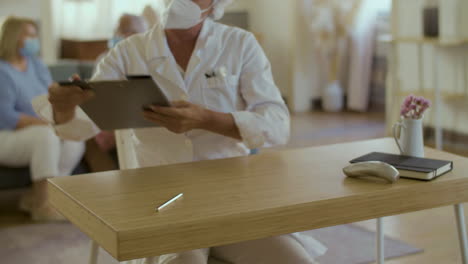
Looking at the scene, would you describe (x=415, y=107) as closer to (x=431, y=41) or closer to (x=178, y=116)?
(x=178, y=116)

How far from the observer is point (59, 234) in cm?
302

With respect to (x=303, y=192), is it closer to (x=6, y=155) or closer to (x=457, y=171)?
(x=457, y=171)

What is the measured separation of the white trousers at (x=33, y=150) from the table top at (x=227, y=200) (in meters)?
1.74

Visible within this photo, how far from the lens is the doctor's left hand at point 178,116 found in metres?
1.58

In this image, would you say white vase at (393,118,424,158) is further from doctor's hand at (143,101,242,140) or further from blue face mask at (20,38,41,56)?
blue face mask at (20,38,41,56)

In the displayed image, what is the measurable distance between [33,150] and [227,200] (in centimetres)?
212

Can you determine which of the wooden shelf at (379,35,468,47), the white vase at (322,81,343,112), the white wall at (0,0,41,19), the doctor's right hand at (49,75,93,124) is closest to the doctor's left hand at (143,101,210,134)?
the doctor's right hand at (49,75,93,124)

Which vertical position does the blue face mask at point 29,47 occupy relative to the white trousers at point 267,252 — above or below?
above

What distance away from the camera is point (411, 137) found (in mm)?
1606

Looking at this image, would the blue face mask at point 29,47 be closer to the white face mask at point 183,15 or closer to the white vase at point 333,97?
the white face mask at point 183,15

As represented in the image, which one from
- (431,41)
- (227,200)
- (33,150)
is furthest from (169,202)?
(431,41)

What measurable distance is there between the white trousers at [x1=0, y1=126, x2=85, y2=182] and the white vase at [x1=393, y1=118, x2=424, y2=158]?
2018 millimetres

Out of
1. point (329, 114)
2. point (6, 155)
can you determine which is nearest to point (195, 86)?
point (6, 155)

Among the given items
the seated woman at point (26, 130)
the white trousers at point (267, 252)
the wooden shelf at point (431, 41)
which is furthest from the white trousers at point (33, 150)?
the wooden shelf at point (431, 41)
